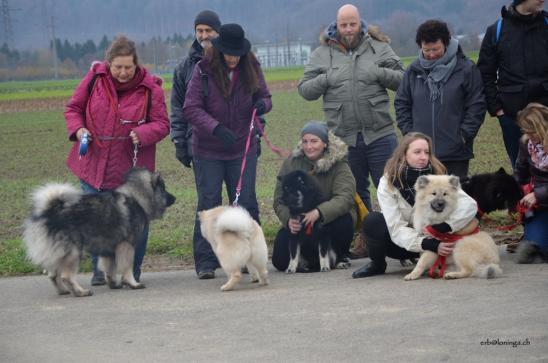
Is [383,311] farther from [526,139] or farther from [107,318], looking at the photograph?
[526,139]

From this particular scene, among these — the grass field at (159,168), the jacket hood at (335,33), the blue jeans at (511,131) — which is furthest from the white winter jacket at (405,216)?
the grass field at (159,168)

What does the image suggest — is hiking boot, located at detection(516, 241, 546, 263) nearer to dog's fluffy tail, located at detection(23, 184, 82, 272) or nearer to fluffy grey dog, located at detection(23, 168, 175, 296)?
fluffy grey dog, located at detection(23, 168, 175, 296)

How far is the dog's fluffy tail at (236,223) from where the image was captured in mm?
7191

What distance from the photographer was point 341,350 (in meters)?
5.18

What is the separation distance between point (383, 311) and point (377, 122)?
320 centimetres

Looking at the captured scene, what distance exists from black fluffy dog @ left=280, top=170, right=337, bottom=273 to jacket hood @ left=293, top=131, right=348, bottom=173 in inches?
7.2

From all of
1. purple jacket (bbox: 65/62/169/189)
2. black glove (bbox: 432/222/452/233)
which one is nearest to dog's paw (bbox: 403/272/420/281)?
black glove (bbox: 432/222/452/233)

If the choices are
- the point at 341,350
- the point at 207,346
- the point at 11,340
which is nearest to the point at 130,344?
the point at 207,346

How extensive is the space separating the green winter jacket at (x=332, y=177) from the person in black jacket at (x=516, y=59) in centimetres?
161

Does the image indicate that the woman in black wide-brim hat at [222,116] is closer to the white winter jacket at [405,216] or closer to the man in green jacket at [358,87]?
the man in green jacket at [358,87]

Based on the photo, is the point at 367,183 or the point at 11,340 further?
the point at 367,183

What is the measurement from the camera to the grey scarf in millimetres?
8305

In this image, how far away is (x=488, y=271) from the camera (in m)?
7.03

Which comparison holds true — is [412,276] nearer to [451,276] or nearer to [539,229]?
[451,276]
